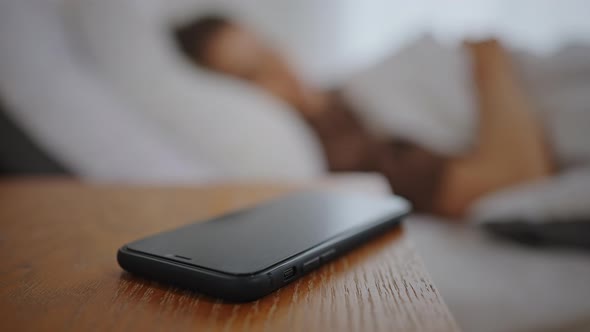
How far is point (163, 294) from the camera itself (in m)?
0.22

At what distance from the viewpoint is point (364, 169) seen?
40.8 inches

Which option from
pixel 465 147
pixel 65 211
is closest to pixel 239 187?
pixel 65 211

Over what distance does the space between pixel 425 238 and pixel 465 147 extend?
36cm

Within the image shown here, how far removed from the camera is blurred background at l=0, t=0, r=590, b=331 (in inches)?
22.1

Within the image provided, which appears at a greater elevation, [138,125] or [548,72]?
[138,125]

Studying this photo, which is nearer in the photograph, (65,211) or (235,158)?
(65,211)

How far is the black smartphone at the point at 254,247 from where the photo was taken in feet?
0.69

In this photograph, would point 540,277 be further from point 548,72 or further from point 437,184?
point 548,72

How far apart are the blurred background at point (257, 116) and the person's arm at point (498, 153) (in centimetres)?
4

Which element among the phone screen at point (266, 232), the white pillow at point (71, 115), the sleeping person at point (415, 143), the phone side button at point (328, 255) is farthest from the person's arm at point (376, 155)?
the phone side button at point (328, 255)

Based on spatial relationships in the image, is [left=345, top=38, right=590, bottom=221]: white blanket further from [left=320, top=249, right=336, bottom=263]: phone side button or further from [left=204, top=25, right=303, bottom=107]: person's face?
[left=320, top=249, right=336, bottom=263]: phone side button

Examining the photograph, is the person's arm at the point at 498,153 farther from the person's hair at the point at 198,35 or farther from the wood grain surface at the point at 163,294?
the person's hair at the point at 198,35

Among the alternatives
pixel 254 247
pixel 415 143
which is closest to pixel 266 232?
pixel 254 247

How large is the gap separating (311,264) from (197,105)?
2.62 ft
